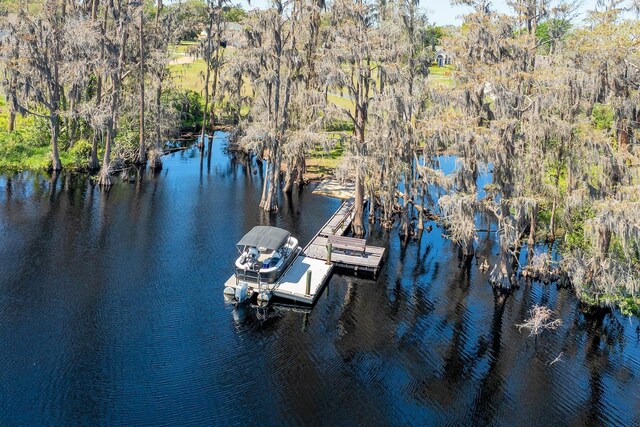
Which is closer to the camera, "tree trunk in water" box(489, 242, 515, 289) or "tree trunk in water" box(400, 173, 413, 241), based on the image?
"tree trunk in water" box(489, 242, 515, 289)

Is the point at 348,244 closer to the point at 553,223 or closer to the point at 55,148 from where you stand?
the point at 553,223

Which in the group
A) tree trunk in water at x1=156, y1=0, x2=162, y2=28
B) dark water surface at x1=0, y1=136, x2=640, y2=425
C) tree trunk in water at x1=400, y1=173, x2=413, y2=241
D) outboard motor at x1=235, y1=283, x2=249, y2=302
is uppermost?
tree trunk in water at x1=156, y1=0, x2=162, y2=28

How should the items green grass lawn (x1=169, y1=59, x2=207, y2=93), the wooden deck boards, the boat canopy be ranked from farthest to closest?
1. green grass lawn (x1=169, y1=59, x2=207, y2=93)
2. the boat canopy
3. the wooden deck boards

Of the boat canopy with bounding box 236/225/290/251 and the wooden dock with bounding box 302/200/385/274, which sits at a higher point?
the boat canopy with bounding box 236/225/290/251

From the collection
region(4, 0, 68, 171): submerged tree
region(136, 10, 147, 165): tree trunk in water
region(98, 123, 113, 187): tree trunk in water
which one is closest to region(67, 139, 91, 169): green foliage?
region(4, 0, 68, 171): submerged tree

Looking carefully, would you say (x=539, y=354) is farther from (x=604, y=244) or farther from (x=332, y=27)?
(x=332, y=27)

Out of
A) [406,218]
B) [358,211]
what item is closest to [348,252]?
[358,211]

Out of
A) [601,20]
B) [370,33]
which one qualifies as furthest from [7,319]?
[601,20]

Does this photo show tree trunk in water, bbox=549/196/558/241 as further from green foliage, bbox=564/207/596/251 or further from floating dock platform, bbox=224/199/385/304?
floating dock platform, bbox=224/199/385/304
